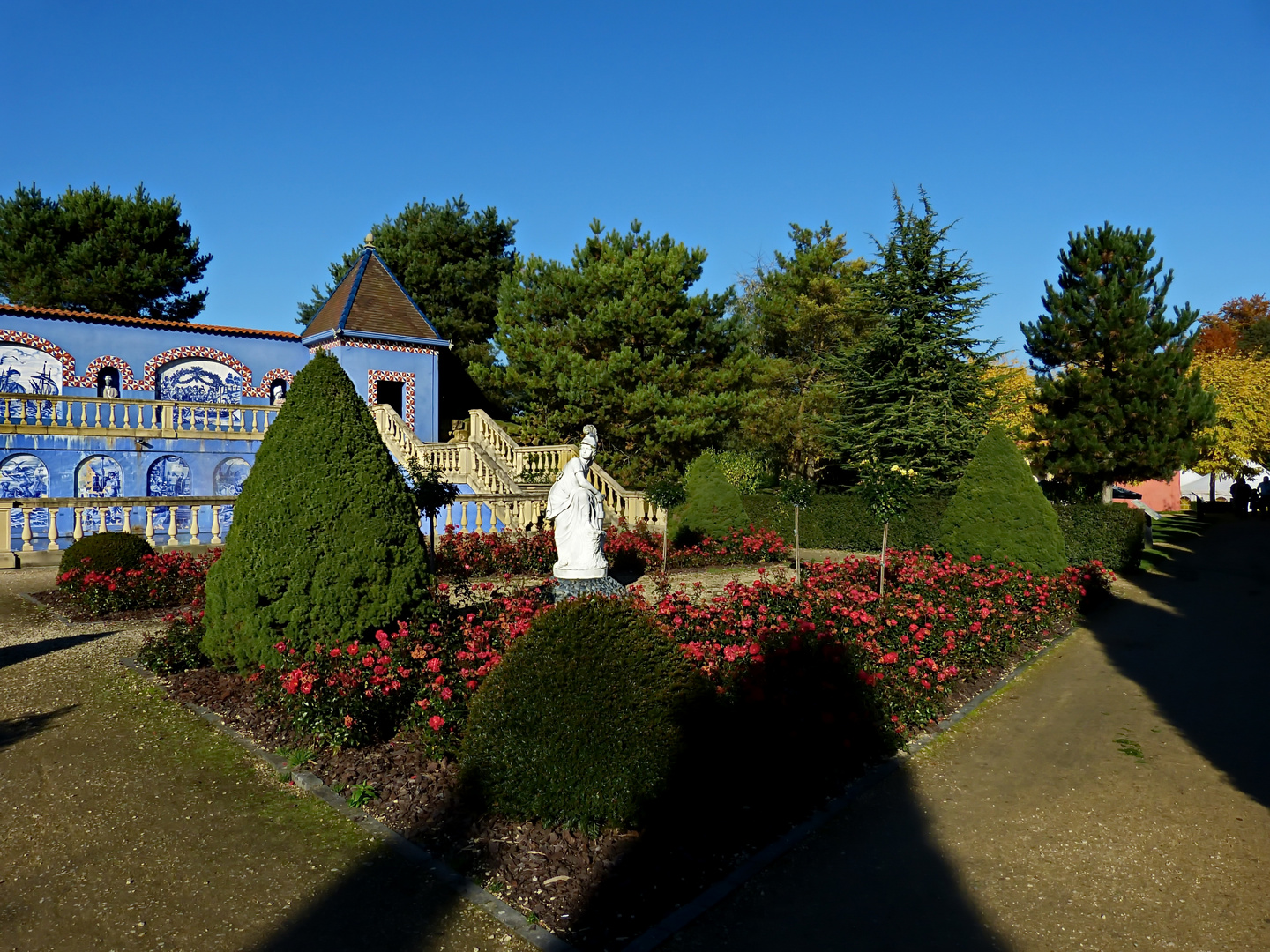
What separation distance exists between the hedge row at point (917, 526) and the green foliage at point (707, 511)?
1780 millimetres

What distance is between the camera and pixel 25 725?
6.82 m

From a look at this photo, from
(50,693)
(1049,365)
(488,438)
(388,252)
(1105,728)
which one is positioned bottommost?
(1105,728)

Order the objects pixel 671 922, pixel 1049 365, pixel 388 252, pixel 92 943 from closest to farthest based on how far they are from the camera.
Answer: pixel 92 943 < pixel 671 922 < pixel 1049 365 < pixel 388 252

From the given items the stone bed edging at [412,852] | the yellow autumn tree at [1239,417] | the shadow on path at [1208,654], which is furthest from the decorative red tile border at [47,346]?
the yellow autumn tree at [1239,417]

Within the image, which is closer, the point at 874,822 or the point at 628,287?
the point at 874,822

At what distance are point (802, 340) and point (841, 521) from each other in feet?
55.5

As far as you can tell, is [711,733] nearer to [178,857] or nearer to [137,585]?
[178,857]

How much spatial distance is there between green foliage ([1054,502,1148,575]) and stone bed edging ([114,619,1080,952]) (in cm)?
1190

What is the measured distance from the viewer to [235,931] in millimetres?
3980

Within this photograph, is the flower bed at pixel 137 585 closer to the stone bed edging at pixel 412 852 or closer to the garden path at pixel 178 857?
the garden path at pixel 178 857

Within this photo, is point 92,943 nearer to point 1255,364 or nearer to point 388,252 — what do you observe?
point 388,252

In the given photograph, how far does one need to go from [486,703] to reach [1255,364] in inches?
1577

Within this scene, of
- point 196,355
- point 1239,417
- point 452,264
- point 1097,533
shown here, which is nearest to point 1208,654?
point 1097,533

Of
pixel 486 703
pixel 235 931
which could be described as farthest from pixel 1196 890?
pixel 235 931
